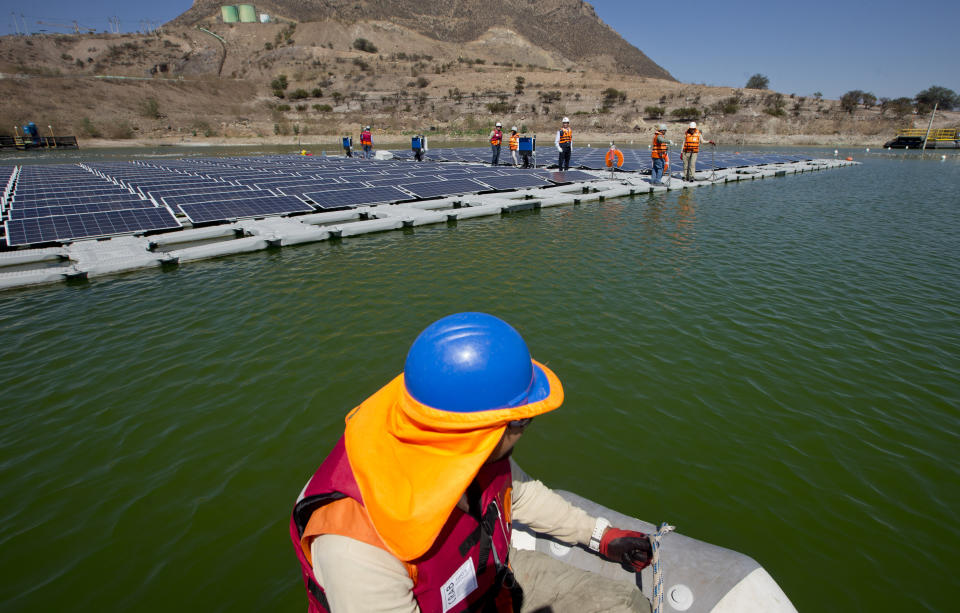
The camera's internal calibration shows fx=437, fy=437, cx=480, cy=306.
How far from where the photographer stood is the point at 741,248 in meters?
11.4

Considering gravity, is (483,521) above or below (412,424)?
below

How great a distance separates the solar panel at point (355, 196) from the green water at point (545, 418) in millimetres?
4630

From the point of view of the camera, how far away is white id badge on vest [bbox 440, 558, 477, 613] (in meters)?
1.78

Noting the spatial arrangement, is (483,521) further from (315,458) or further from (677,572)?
(315,458)

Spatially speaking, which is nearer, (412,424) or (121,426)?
(412,424)

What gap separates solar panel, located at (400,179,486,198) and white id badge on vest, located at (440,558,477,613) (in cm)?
1534

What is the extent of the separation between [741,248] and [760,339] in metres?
5.60

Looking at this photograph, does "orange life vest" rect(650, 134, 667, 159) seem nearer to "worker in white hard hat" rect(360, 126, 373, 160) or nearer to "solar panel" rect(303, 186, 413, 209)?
"solar panel" rect(303, 186, 413, 209)

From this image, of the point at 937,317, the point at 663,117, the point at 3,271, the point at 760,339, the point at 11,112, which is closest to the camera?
the point at 760,339

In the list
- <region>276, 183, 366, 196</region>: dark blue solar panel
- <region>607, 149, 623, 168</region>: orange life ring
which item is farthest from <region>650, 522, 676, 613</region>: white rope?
<region>607, 149, 623, 168</region>: orange life ring

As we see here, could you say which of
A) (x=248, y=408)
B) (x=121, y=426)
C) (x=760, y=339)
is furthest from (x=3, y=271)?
(x=760, y=339)

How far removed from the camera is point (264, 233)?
12.1m

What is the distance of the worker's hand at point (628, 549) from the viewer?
104 inches

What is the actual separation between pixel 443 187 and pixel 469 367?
53.9ft
